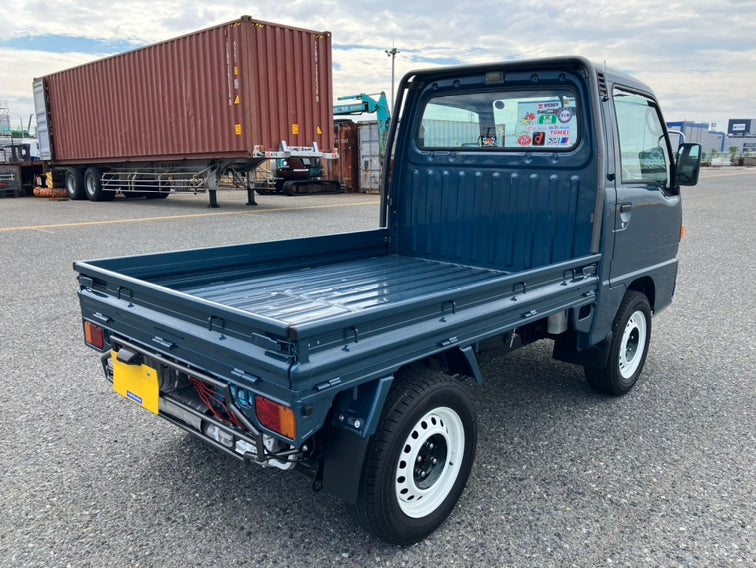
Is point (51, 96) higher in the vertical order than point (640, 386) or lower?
higher

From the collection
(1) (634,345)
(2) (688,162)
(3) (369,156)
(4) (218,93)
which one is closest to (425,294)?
(1) (634,345)

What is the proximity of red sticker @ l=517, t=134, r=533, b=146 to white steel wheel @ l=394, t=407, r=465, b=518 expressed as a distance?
197 cm

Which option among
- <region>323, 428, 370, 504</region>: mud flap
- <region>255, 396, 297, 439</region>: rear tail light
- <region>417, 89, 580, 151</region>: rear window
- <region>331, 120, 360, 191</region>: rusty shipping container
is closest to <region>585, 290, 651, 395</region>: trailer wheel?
<region>417, 89, 580, 151</region>: rear window

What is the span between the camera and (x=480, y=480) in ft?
9.80

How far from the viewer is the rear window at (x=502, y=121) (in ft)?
11.9

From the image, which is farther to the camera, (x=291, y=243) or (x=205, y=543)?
(x=291, y=243)

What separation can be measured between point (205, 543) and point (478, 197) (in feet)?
8.55

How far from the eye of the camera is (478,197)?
397 cm

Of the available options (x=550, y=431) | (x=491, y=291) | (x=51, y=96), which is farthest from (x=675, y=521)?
(x=51, y=96)

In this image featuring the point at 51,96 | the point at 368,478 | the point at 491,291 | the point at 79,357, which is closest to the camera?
the point at 368,478

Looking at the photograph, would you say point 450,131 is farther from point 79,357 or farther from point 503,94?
point 79,357

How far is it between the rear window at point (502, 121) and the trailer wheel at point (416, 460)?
6.18ft

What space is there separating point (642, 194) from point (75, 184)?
19873mm

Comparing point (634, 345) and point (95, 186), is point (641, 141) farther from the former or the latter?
point (95, 186)
